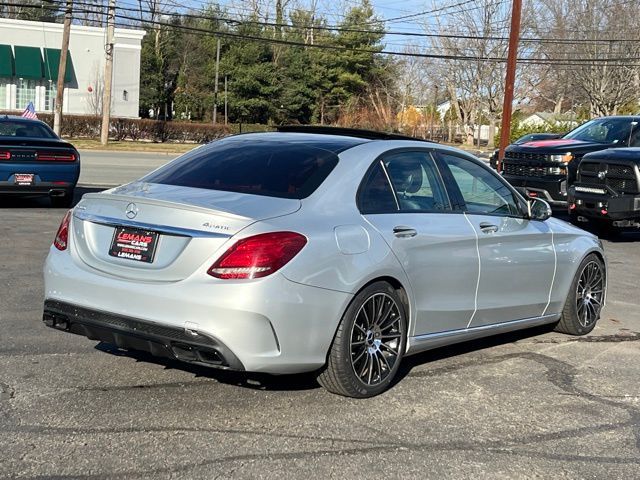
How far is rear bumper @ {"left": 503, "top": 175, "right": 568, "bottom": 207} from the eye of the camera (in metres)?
15.6

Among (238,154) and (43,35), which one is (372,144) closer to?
(238,154)

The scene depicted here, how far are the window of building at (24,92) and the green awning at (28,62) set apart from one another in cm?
110

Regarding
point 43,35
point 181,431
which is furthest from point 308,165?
point 43,35

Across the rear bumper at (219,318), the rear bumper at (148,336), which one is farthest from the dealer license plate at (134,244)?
the rear bumper at (148,336)

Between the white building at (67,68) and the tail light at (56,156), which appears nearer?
the tail light at (56,156)

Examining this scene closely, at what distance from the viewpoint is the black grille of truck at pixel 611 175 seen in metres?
13.1

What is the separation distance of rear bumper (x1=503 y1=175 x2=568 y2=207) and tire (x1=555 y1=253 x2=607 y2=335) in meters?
8.54

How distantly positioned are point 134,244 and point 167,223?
0.84 ft

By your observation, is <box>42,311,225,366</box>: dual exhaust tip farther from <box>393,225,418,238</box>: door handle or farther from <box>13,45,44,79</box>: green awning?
<box>13,45,44,79</box>: green awning

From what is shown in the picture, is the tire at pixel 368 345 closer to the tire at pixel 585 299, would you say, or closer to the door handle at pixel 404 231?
the door handle at pixel 404 231

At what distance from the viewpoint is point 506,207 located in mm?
6430

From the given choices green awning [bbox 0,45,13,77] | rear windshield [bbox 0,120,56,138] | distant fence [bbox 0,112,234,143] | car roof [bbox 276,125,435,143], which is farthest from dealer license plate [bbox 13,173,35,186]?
green awning [bbox 0,45,13,77]

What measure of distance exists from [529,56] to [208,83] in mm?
23489

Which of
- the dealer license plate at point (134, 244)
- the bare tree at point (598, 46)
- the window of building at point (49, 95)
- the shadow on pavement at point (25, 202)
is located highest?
the bare tree at point (598, 46)
